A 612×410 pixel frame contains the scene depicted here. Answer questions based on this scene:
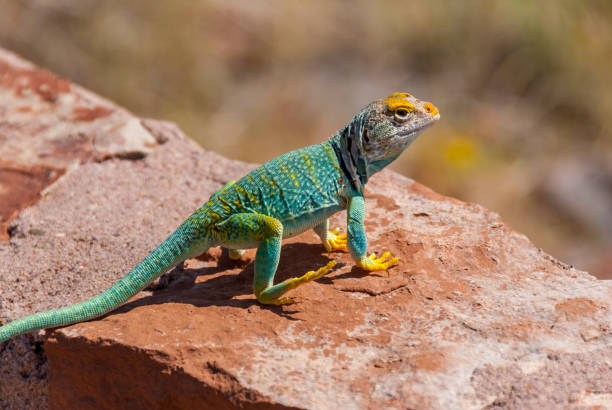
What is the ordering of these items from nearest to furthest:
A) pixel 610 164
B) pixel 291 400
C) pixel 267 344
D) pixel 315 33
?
1. pixel 291 400
2. pixel 267 344
3. pixel 610 164
4. pixel 315 33

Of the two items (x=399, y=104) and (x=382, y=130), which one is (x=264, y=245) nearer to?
(x=382, y=130)

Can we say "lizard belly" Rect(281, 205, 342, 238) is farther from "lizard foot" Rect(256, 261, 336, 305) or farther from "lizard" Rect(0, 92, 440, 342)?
"lizard foot" Rect(256, 261, 336, 305)

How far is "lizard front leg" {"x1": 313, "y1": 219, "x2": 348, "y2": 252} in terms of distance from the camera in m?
5.07

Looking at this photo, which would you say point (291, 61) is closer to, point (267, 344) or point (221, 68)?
point (221, 68)

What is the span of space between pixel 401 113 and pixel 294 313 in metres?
1.71

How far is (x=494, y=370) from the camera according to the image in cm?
368

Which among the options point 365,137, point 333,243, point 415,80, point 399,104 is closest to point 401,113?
point 399,104

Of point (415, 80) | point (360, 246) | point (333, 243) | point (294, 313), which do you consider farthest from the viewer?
point (415, 80)

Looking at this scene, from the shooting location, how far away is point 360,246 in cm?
Result: 458

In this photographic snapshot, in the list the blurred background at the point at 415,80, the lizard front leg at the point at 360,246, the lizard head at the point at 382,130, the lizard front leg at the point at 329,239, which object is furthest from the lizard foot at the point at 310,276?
the blurred background at the point at 415,80

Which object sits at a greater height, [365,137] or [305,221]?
[365,137]

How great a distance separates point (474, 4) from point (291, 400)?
1092cm

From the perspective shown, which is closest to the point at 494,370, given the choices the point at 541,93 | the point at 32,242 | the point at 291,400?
the point at 291,400

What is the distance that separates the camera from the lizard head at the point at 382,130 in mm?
4812
